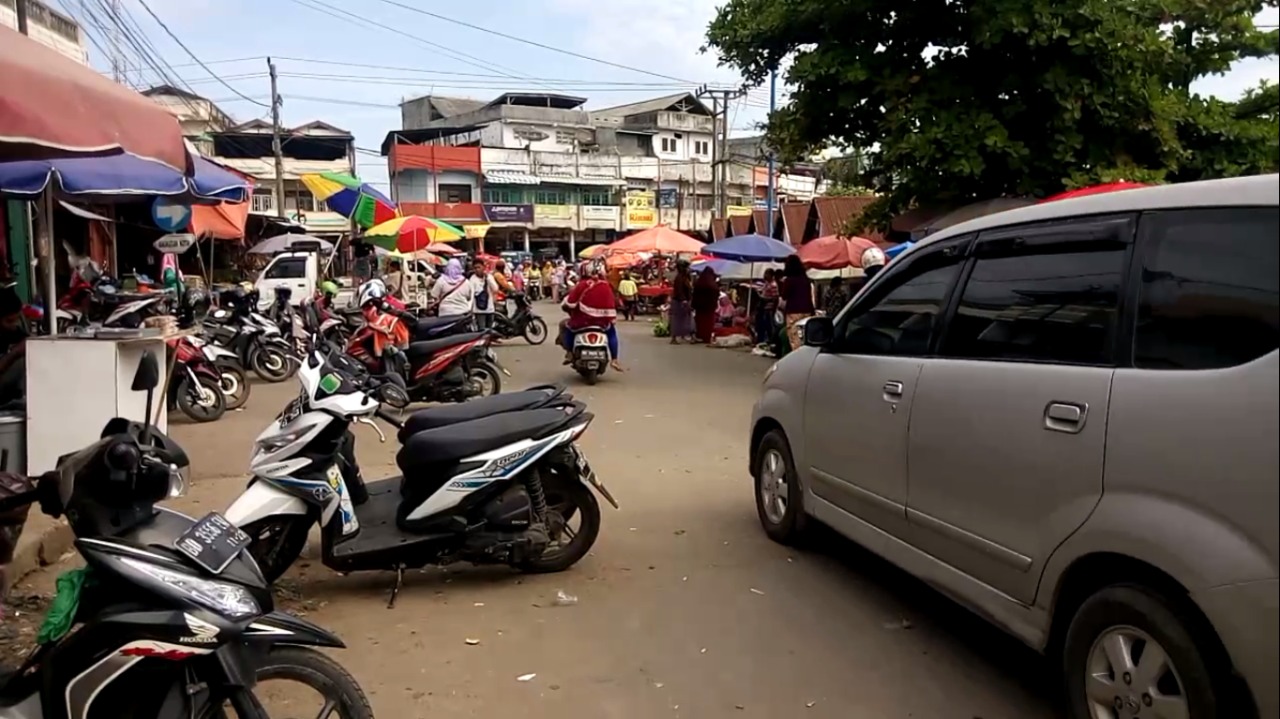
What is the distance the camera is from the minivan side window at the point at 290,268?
2286 centimetres

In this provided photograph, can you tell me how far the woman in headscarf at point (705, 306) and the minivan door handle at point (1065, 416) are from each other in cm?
1506

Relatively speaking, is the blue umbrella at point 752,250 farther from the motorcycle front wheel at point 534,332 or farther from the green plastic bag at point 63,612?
the green plastic bag at point 63,612

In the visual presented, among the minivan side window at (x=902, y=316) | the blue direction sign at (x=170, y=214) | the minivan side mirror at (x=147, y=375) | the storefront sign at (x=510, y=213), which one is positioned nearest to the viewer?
the minivan side mirror at (x=147, y=375)

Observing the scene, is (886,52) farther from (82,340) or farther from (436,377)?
(82,340)

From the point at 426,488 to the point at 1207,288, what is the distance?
3441 mm

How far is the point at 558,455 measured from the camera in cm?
486

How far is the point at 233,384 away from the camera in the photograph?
10359mm

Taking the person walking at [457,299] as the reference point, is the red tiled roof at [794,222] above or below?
above

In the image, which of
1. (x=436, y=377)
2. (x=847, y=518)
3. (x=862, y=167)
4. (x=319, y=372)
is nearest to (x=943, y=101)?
(x=862, y=167)

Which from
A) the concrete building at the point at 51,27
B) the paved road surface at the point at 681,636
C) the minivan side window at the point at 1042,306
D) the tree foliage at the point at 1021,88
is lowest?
the paved road surface at the point at 681,636

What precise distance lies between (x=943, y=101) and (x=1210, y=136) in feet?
11.2

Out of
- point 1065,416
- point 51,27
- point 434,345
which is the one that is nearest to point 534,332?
point 434,345

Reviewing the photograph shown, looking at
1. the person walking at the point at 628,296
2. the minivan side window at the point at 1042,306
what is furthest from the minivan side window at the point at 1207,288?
the person walking at the point at 628,296

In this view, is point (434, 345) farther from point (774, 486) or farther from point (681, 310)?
point (681, 310)
